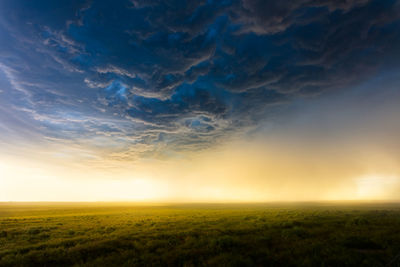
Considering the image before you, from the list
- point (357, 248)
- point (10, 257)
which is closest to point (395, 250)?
point (357, 248)

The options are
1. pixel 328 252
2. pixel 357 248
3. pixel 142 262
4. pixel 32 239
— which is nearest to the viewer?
pixel 142 262

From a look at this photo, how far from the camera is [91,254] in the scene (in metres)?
12.5

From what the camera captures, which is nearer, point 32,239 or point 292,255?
point 292,255

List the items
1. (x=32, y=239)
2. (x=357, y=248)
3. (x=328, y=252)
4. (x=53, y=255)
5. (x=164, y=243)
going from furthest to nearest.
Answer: (x=32, y=239) → (x=164, y=243) → (x=357, y=248) → (x=53, y=255) → (x=328, y=252)

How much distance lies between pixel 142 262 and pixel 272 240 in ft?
35.2

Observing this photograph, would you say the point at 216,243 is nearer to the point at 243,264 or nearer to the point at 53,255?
the point at 243,264

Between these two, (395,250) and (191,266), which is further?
(395,250)

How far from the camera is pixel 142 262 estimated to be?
10617mm

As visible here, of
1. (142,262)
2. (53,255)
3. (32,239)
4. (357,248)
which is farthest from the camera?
(32,239)

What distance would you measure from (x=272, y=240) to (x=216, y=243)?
16.7 ft

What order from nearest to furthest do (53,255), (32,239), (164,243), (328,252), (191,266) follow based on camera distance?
(191,266) < (328,252) < (53,255) < (164,243) < (32,239)

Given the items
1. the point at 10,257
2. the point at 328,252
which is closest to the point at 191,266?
the point at 328,252

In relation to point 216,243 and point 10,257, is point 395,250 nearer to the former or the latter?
point 216,243

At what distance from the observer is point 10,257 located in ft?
38.5
